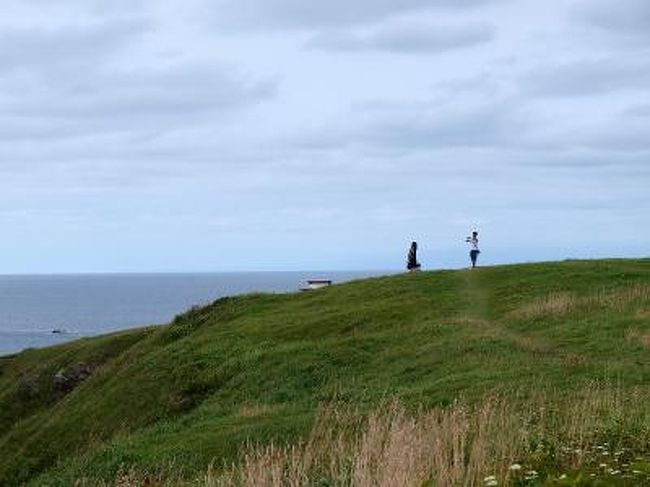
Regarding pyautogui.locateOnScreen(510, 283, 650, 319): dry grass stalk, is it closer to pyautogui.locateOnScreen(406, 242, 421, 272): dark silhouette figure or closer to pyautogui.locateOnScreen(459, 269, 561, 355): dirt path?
pyautogui.locateOnScreen(459, 269, 561, 355): dirt path

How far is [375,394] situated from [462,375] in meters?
2.67

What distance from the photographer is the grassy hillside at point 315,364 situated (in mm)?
25578

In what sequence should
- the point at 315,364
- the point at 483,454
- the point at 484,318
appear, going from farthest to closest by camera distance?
the point at 484,318 < the point at 315,364 < the point at 483,454

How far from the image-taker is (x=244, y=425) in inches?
1047

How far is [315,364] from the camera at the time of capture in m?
35.9

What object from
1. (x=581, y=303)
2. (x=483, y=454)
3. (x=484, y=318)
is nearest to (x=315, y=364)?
(x=484, y=318)

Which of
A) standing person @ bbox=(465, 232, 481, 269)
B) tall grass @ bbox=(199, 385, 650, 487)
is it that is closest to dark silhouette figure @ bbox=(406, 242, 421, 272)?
standing person @ bbox=(465, 232, 481, 269)

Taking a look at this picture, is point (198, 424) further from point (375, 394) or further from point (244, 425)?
point (375, 394)

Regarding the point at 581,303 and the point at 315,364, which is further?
the point at 581,303

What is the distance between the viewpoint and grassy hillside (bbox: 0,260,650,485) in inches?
1007


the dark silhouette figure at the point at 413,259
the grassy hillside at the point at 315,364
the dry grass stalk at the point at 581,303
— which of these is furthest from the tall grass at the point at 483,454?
the dark silhouette figure at the point at 413,259

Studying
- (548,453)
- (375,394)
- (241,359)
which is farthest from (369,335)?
(548,453)

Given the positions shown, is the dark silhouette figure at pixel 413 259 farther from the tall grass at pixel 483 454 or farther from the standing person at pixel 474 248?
the tall grass at pixel 483 454

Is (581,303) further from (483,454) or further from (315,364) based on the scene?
(483,454)
